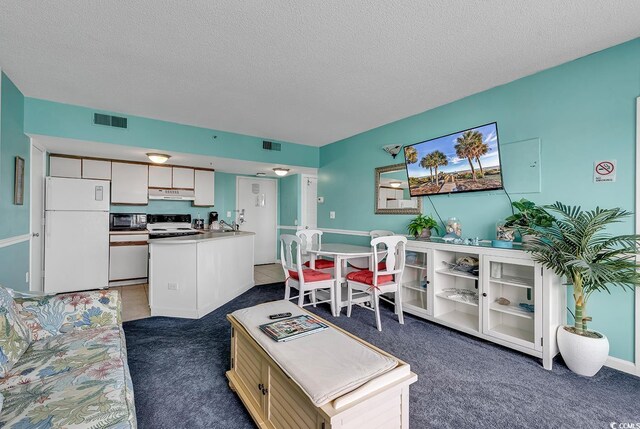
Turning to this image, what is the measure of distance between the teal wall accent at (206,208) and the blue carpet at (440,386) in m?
2.85

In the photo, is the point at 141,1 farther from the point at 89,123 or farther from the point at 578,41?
the point at 578,41

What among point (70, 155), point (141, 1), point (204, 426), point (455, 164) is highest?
point (141, 1)

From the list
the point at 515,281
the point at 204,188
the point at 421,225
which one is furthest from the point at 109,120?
the point at 515,281

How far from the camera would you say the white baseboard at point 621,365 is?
215 centimetres

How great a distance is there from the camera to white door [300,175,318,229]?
592 centimetres

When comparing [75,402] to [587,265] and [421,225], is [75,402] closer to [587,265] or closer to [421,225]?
[587,265]

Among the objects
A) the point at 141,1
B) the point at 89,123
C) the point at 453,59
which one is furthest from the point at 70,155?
the point at 453,59

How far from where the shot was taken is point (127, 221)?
4949 millimetres

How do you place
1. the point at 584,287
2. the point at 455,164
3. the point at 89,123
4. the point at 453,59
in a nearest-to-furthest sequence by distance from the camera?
1. the point at 584,287
2. the point at 453,59
3. the point at 455,164
4. the point at 89,123

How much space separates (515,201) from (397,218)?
58.0 inches

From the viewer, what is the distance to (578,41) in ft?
7.14

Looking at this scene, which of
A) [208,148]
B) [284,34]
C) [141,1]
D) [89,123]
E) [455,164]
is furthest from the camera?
[208,148]

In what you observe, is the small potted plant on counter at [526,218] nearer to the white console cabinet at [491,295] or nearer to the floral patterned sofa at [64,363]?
the white console cabinet at [491,295]

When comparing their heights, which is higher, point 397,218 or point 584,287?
point 397,218
